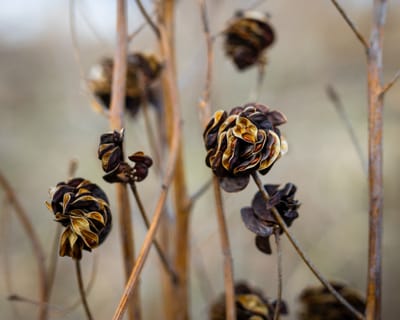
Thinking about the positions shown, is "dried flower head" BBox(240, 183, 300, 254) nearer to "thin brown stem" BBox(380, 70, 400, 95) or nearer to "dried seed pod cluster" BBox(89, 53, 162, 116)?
"thin brown stem" BBox(380, 70, 400, 95)

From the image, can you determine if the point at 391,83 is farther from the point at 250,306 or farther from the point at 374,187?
the point at 250,306

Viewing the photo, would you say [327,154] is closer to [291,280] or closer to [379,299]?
[291,280]

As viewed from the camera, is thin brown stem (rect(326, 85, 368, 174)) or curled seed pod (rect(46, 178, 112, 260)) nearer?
curled seed pod (rect(46, 178, 112, 260))

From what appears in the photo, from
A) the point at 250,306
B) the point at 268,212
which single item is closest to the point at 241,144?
the point at 268,212

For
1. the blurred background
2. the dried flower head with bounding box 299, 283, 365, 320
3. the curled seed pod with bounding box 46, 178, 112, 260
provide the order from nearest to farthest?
the curled seed pod with bounding box 46, 178, 112, 260, the dried flower head with bounding box 299, 283, 365, 320, the blurred background

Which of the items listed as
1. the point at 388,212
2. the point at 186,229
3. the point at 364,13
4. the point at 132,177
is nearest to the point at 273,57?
the point at 364,13

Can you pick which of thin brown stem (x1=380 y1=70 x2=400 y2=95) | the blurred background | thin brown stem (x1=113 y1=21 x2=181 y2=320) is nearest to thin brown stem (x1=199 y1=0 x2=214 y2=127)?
thin brown stem (x1=113 y1=21 x2=181 y2=320)

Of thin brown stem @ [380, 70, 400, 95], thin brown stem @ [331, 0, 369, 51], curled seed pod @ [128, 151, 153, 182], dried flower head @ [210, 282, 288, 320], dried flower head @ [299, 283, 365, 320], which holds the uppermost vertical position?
thin brown stem @ [331, 0, 369, 51]
